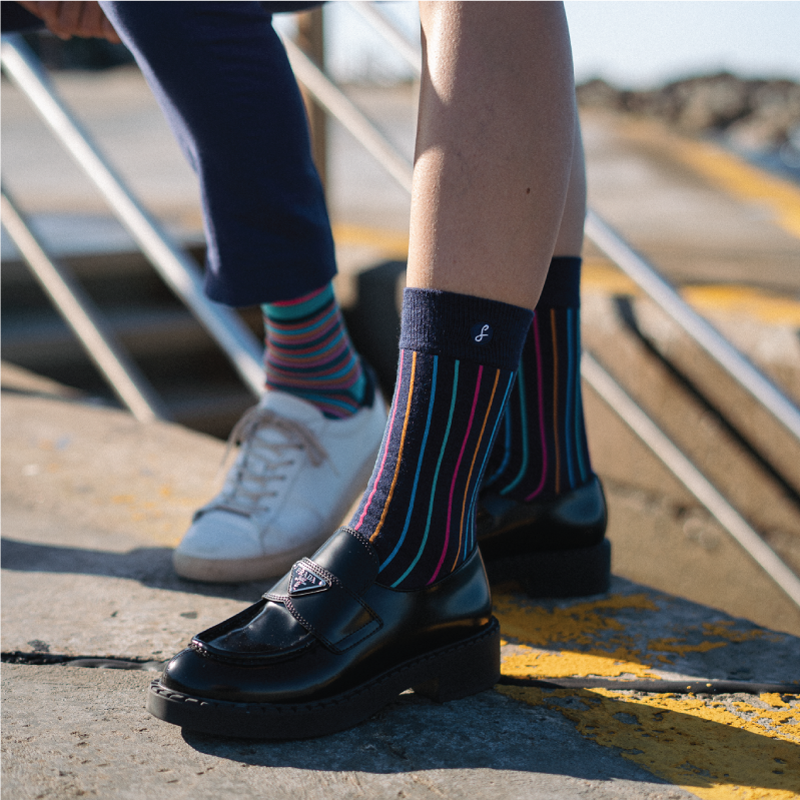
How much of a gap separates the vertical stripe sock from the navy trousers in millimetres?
277

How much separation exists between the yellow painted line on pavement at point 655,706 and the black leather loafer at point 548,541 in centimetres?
3

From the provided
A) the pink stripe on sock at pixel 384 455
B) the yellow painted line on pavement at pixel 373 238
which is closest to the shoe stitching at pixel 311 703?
the pink stripe on sock at pixel 384 455

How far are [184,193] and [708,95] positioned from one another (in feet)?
36.1

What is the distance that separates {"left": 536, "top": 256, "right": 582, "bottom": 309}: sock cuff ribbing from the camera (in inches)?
32.4

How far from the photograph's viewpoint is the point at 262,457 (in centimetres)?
91

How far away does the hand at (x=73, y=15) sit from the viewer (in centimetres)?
83

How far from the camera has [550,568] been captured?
0.84m

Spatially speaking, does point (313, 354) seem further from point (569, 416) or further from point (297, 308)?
point (569, 416)

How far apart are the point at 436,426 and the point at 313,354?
14.1 inches

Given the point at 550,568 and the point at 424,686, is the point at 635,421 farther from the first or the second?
the point at 424,686

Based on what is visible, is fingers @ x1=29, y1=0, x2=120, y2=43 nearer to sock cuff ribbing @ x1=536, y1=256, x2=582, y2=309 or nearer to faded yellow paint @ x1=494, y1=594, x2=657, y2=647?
sock cuff ribbing @ x1=536, y1=256, x2=582, y2=309

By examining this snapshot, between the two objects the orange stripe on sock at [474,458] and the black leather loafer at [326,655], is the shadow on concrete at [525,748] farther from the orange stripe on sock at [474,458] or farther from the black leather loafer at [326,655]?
the orange stripe on sock at [474,458]

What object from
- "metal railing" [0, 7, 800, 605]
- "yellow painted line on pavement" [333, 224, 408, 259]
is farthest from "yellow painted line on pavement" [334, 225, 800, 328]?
"metal railing" [0, 7, 800, 605]

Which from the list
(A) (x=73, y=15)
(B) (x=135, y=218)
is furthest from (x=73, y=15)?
(B) (x=135, y=218)
